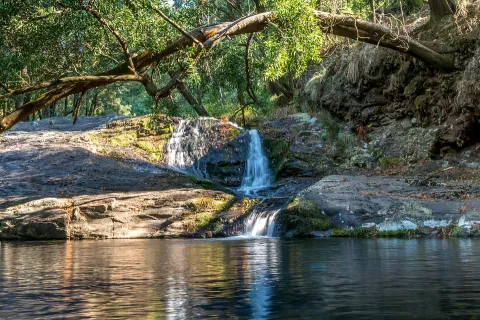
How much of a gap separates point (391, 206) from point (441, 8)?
11.6 meters

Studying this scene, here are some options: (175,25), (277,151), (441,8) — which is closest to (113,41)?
(175,25)

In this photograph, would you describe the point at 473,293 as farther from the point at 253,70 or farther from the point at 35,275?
the point at 253,70

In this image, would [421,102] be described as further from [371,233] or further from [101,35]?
[101,35]

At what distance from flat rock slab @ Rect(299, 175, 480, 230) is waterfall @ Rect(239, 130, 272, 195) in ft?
22.4

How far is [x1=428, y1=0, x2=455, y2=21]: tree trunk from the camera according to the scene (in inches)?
957

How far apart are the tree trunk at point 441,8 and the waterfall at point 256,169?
8.47 metres

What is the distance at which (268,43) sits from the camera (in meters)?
14.6

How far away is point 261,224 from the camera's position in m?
17.8

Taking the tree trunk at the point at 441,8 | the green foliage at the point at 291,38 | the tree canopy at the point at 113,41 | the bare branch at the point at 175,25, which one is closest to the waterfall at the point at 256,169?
the tree trunk at the point at 441,8

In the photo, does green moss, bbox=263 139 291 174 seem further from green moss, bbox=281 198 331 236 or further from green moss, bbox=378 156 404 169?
green moss, bbox=281 198 331 236

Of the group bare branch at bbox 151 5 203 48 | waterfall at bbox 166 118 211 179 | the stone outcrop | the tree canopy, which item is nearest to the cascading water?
waterfall at bbox 166 118 211 179

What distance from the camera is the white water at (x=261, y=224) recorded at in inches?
683

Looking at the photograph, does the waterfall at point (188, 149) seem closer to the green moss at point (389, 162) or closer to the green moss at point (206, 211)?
the green moss at point (389, 162)

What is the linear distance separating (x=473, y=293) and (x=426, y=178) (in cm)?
1464
